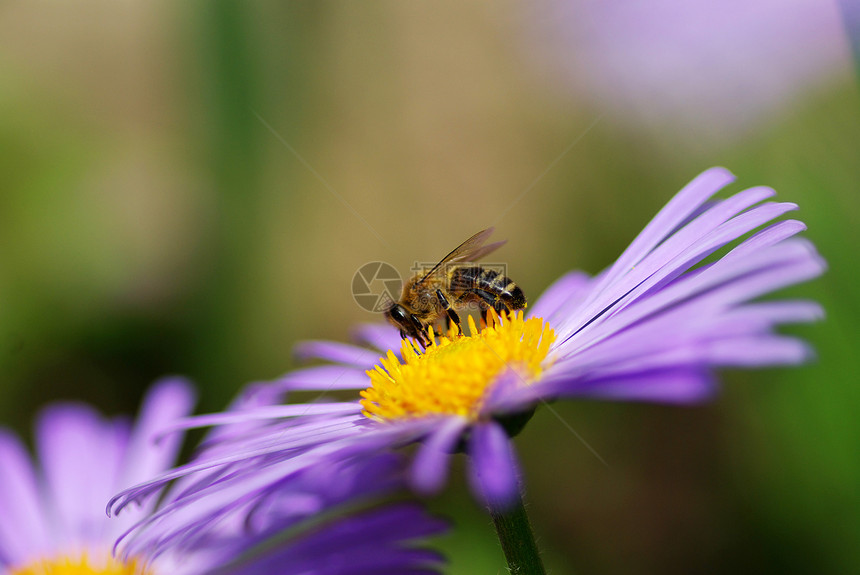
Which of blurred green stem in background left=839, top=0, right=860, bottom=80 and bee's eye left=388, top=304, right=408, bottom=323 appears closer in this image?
blurred green stem in background left=839, top=0, right=860, bottom=80

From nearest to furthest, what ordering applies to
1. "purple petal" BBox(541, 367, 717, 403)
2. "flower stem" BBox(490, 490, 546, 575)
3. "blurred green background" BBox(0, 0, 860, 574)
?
"purple petal" BBox(541, 367, 717, 403) < "flower stem" BBox(490, 490, 546, 575) < "blurred green background" BBox(0, 0, 860, 574)

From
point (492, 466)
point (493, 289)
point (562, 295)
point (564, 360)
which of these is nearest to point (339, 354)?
point (493, 289)

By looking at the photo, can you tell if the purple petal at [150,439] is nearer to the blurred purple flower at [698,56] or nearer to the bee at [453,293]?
the bee at [453,293]

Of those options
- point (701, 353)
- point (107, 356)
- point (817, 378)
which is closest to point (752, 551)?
point (817, 378)

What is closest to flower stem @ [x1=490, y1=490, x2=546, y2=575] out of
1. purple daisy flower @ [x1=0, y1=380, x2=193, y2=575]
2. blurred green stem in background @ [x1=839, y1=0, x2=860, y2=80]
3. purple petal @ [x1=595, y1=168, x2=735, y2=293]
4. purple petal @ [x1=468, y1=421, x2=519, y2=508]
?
purple petal @ [x1=468, y1=421, x2=519, y2=508]

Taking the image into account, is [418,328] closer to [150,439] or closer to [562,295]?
[562,295]

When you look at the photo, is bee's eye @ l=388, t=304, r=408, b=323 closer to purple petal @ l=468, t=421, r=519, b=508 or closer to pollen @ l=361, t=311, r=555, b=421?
pollen @ l=361, t=311, r=555, b=421
